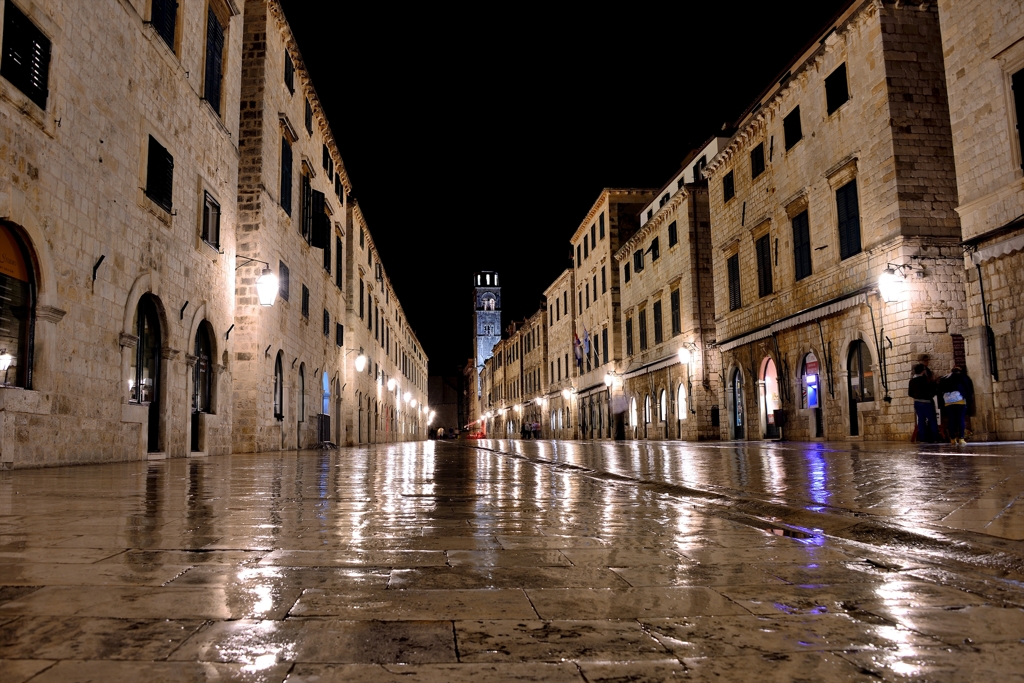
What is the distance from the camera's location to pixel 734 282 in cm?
2675

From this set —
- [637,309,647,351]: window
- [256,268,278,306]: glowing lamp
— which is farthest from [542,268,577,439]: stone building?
[256,268,278,306]: glowing lamp

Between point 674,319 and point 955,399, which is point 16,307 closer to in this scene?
point 955,399

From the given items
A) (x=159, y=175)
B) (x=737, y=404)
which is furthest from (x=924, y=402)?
(x=159, y=175)

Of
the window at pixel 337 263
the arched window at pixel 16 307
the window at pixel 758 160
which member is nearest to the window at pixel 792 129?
the window at pixel 758 160

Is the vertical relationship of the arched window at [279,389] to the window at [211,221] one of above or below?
below

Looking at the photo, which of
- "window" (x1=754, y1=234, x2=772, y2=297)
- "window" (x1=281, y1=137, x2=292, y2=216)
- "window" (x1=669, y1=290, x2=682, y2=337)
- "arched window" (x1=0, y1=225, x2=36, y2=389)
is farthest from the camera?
"window" (x1=669, y1=290, x2=682, y2=337)

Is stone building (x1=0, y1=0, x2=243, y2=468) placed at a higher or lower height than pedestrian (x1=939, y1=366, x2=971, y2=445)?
higher

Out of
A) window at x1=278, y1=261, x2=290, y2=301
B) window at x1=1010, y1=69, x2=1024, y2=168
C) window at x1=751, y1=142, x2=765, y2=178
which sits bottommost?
window at x1=278, y1=261, x2=290, y2=301

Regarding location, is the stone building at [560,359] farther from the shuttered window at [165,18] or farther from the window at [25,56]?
the window at [25,56]

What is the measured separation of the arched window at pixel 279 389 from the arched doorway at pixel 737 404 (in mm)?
15551

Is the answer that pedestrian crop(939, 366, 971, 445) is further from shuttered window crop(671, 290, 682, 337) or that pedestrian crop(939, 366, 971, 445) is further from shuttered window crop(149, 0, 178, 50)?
shuttered window crop(671, 290, 682, 337)

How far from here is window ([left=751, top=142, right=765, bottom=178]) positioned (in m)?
24.5

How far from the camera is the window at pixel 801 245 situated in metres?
21.6

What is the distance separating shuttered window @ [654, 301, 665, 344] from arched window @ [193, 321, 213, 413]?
21732mm
